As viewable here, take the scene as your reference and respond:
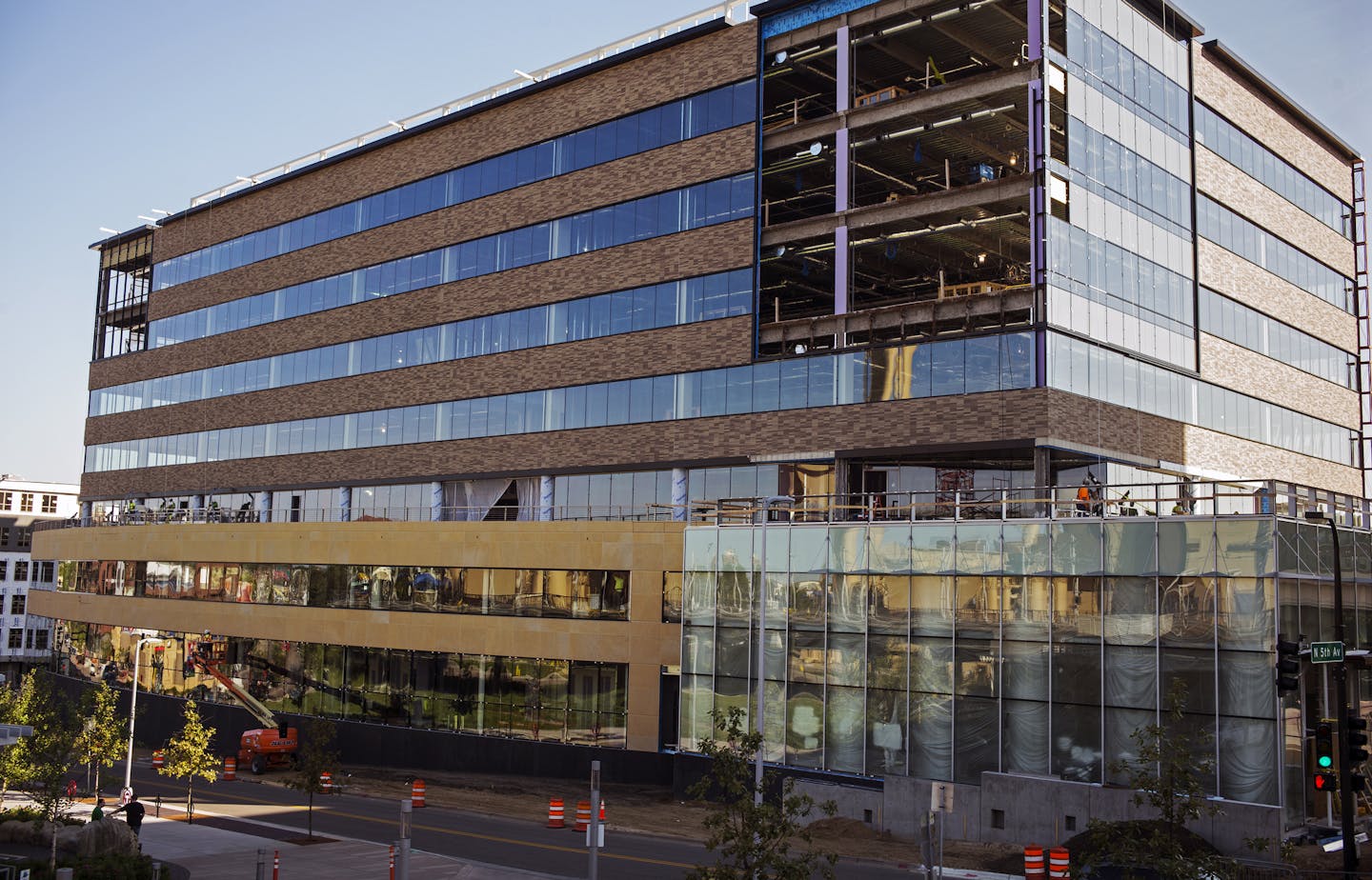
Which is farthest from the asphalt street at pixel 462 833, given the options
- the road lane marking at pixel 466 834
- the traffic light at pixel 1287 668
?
the traffic light at pixel 1287 668

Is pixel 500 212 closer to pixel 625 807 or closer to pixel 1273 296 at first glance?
pixel 625 807

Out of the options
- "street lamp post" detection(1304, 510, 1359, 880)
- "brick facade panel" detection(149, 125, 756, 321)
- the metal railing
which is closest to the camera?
"street lamp post" detection(1304, 510, 1359, 880)

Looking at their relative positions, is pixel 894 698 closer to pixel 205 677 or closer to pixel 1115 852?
pixel 1115 852

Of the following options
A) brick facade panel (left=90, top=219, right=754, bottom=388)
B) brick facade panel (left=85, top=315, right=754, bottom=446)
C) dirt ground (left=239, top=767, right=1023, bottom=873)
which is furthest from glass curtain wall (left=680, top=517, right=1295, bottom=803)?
brick facade panel (left=90, top=219, right=754, bottom=388)

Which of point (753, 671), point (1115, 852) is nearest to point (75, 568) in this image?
point (753, 671)

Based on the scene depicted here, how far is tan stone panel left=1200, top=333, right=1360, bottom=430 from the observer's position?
1977 inches

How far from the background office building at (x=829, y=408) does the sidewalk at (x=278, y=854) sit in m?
11.5

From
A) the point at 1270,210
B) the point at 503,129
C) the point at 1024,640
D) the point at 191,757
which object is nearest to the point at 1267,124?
the point at 1270,210

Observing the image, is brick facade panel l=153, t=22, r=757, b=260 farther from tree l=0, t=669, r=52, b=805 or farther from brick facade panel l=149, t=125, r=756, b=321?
tree l=0, t=669, r=52, b=805

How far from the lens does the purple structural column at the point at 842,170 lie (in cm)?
4606

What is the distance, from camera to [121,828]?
3030 centimetres

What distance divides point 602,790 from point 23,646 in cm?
10126

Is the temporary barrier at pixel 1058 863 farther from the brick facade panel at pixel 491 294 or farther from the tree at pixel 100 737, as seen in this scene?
the tree at pixel 100 737

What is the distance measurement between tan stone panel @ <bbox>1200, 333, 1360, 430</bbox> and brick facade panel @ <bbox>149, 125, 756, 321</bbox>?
69.7ft
